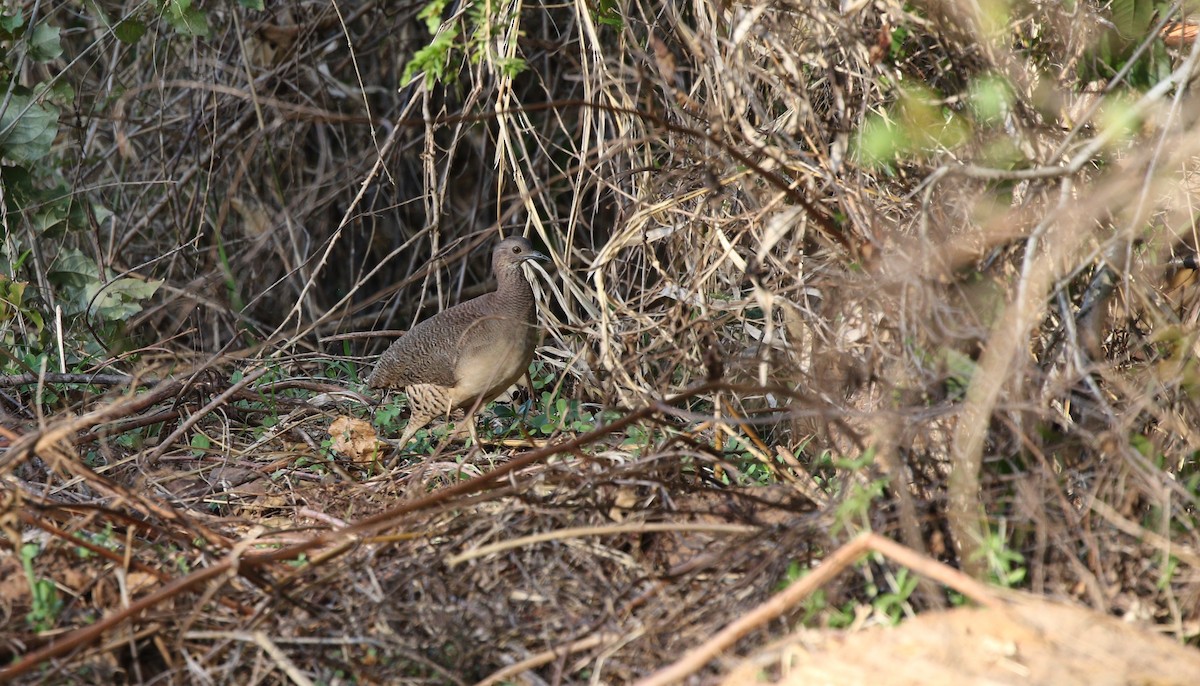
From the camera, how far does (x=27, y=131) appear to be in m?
4.82

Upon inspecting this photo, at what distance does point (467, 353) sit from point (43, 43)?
7.54 ft

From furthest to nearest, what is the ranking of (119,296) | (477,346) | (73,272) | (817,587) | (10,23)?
(73,272) → (119,296) → (10,23) → (477,346) → (817,587)

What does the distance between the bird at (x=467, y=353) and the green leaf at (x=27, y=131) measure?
1.73 metres

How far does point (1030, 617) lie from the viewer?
2.21m

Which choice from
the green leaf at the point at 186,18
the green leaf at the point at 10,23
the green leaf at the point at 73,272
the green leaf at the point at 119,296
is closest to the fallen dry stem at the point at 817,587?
the green leaf at the point at 119,296

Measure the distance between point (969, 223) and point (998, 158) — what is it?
195 mm

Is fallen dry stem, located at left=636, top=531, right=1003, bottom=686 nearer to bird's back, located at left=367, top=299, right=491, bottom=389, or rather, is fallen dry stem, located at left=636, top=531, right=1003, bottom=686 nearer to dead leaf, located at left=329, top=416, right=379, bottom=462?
dead leaf, located at left=329, top=416, right=379, bottom=462

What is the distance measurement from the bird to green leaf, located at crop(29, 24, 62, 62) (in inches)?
76.8

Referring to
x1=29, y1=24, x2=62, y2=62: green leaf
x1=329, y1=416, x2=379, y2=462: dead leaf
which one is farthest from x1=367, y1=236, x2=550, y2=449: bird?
x1=29, y1=24, x2=62, y2=62: green leaf

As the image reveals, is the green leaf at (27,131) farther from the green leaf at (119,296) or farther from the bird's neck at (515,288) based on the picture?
the bird's neck at (515,288)

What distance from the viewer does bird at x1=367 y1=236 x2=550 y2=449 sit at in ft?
14.3

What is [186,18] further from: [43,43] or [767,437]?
[767,437]

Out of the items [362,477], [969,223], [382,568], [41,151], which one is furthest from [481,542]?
[41,151]

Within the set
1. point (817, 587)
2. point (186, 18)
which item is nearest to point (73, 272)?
point (186, 18)
